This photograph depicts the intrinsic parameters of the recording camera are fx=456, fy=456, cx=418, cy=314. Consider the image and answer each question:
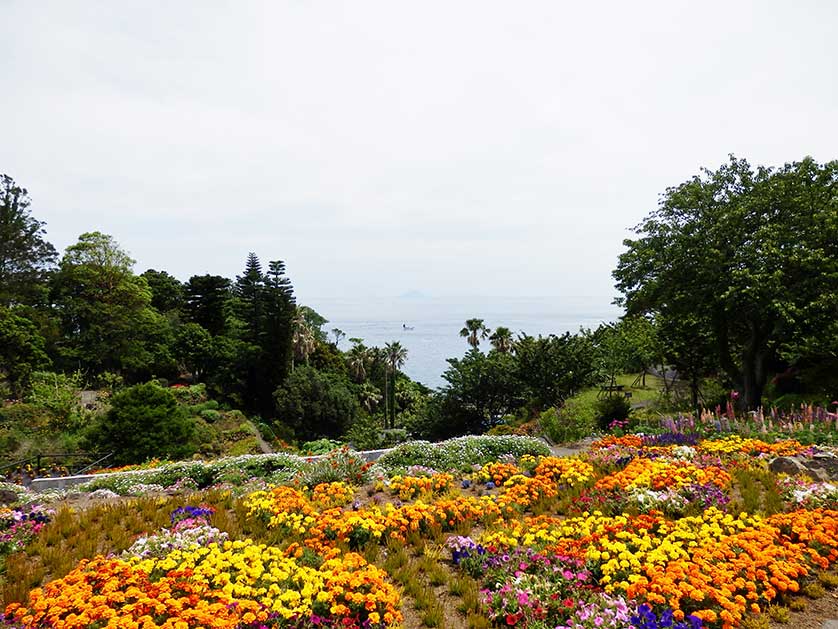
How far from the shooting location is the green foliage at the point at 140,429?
15.4m

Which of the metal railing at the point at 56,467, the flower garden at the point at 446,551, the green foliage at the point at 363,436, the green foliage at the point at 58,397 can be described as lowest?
the green foliage at the point at 363,436

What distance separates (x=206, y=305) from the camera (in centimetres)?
5062

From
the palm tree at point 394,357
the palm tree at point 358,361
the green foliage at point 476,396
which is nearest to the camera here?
the green foliage at point 476,396

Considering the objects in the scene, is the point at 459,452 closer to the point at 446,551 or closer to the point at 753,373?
the point at 446,551

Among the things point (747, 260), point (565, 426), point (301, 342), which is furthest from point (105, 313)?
point (747, 260)

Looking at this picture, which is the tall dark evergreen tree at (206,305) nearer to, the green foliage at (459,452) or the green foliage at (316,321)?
the green foliage at (316,321)

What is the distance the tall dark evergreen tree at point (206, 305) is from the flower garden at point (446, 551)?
4478cm

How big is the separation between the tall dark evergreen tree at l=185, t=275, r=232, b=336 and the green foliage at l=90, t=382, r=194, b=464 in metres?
36.2

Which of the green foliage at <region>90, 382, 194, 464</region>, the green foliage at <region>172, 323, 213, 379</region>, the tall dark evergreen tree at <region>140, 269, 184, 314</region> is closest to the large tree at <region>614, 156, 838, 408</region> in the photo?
the green foliage at <region>90, 382, 194, 464</region>

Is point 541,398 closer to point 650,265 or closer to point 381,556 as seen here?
point 650,265

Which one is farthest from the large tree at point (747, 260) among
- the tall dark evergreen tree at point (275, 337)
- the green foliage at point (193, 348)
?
the green foliage at point (193, 348)

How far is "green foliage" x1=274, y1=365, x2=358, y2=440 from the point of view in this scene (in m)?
35.7

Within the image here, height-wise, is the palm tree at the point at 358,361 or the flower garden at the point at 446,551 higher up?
the palm tree at the point at 358,361

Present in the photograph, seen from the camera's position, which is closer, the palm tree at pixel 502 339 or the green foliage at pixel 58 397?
the green foliage at pixel 58 397
